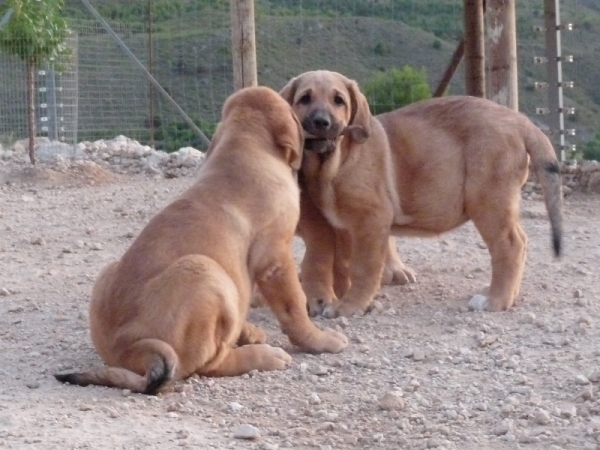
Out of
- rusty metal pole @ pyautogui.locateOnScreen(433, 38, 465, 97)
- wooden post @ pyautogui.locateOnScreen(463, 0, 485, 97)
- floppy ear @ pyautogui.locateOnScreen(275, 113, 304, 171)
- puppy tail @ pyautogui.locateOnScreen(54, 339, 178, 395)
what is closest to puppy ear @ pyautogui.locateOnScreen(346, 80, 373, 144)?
floppy ear @ pyautogui.locateOnScreen(275, 113, 304, 171)

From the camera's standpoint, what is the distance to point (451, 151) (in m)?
6.98

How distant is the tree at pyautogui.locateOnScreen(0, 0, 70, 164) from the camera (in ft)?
48.4

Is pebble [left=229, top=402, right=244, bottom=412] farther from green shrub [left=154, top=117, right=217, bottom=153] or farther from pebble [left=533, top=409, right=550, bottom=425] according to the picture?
green shrub [left=154, top=117, right=217, bottom=153]

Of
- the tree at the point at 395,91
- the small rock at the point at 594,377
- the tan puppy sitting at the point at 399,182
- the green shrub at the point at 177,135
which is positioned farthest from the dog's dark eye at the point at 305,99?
the green shrub at the point at 177,135

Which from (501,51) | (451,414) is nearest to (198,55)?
(501,51)

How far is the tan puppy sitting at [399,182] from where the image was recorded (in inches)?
261

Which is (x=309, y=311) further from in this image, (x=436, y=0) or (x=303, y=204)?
(x=436, y=0)

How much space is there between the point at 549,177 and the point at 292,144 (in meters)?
1.88

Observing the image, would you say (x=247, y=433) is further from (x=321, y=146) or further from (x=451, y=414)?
(x=321, y=146)

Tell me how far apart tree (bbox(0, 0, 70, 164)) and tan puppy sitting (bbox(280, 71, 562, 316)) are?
339 inches

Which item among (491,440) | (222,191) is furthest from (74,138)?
(491,440)

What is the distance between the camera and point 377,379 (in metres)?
5.24

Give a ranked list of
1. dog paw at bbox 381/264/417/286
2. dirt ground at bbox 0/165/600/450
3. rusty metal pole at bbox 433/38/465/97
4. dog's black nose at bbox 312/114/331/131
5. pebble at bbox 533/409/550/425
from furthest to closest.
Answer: rusty metal pole at bbox 433/38/465/97 < dog paw at bbox 381/264/417/286 < dog's black nose at bbox 312/114/331/131 < pebble at bbox 533/409/550/425 < dirt ground at bbox 0/165/600/450

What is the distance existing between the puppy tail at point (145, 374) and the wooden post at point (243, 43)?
19.3ft
